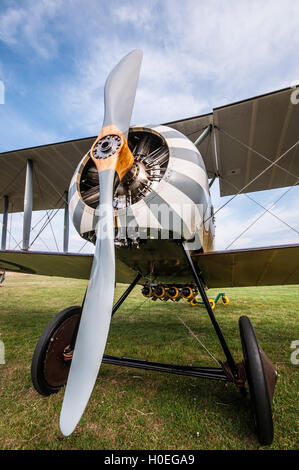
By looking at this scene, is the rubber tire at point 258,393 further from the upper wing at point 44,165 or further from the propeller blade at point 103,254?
the upper wing at point 44,165

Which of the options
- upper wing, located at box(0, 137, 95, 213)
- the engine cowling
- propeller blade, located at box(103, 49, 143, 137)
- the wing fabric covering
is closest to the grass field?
the wing fabric covering

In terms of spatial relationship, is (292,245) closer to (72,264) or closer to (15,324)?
(72,264)

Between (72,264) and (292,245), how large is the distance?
271cm

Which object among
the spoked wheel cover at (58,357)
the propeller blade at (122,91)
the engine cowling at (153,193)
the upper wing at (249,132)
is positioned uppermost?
the upper wing at (249,132)

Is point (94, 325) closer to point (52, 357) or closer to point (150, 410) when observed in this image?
point (150, 410)

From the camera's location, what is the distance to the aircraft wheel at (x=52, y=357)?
1.91m

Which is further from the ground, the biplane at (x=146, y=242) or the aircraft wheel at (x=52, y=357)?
the biplane at (x=146, y=242)

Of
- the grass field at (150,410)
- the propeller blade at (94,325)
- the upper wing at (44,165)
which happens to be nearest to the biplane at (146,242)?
the propeller blade at (94,325)

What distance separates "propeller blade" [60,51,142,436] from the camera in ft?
3.53

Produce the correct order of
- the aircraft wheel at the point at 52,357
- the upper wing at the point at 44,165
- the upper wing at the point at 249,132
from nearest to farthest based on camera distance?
1. the aircraft wheel at the point at 52,357
2. the upper wing at the point at 249,132
3. the upper wing at the point at 44,165

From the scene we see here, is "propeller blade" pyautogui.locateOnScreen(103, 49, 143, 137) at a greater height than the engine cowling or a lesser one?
greater

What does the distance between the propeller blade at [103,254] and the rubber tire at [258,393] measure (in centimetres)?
100

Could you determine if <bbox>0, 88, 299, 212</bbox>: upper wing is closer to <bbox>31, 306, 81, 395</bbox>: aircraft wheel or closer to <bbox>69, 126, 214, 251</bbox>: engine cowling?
<bbox>69, 126, 214, 251</bbox>: engine cowling

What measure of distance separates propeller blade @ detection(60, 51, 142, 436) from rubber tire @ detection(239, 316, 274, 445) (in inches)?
39.5
